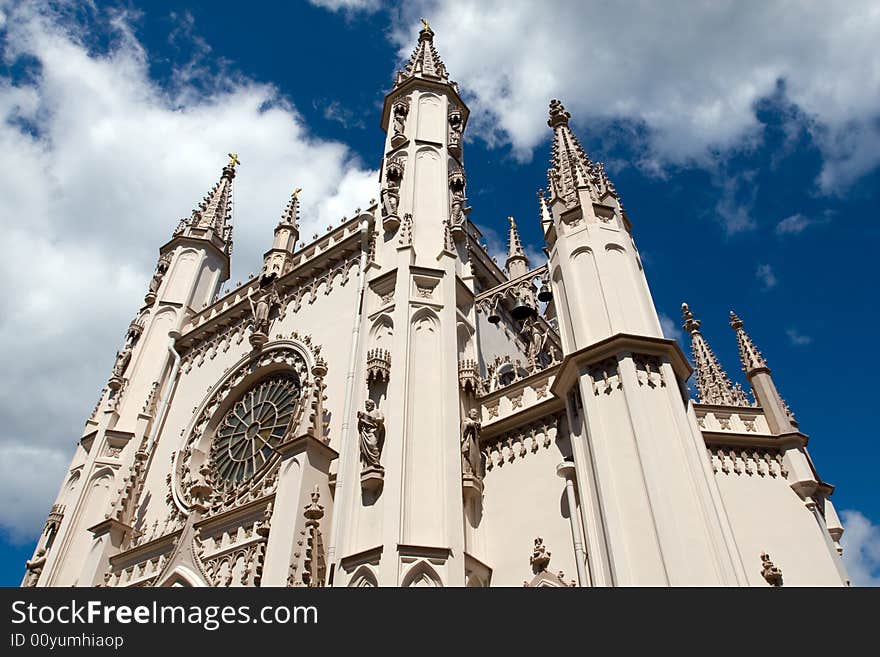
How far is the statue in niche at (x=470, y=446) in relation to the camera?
41.2 feet

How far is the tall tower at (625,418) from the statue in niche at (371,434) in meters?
3.50

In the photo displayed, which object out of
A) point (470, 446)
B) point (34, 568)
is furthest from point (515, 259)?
point (34, 568)

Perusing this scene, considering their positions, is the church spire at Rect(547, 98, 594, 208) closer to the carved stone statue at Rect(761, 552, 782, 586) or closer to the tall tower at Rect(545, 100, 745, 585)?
the tall tower at Rect(545, 100, 745, 585)

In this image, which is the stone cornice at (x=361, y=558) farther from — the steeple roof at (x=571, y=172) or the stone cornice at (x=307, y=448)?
the steeple roof at (x=571, y=172)

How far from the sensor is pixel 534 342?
16812mm

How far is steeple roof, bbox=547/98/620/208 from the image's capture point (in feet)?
47.0

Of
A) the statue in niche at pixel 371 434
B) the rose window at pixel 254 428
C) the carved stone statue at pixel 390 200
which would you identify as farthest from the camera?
the rose window at pixel 254 428

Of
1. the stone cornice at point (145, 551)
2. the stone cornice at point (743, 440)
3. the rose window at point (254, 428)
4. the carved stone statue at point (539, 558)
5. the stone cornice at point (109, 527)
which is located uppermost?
the rose window at point (254, 428)

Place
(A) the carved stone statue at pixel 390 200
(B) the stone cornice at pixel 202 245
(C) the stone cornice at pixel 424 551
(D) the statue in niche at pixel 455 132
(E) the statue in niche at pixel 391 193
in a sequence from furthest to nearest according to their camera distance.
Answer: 1. (B) the stone cornice at pixel 202 245
2. (D) the statue in niche at pixel 455 132
3. (A) the carved stone statue at pixel 390 200
4. (E) the statue in niche at pixel 391 193
5. (C) the stone cornice at pixel 424 551

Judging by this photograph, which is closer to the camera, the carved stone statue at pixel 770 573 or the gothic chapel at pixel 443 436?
the carved stone statue at pixel 770 573

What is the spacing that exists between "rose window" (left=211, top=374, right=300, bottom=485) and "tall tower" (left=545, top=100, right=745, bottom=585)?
29.8ft

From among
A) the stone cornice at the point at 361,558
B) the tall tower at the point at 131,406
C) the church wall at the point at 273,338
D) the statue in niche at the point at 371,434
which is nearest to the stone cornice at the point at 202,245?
the tall tower at the point at 131,406

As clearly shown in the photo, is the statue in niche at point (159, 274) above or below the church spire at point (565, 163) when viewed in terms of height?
above

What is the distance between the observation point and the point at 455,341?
1398 centimetres
